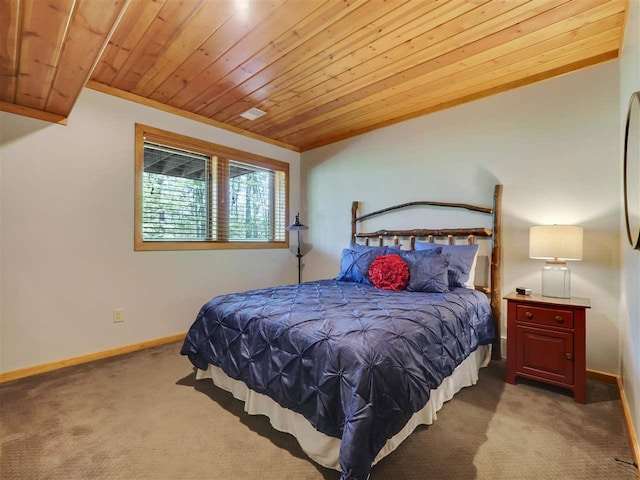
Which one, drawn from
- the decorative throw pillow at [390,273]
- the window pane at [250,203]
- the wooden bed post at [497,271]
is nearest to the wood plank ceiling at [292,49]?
the window pane at [250,203]

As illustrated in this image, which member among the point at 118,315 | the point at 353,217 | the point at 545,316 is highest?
the point at 353,217

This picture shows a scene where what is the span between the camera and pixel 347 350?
4.66 feet

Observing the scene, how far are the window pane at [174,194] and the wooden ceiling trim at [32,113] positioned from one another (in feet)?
2.32

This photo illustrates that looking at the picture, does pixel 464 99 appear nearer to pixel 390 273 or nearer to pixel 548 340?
pixel 390 273

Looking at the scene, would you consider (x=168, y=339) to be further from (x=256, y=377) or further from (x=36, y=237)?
(x=256, y=377)

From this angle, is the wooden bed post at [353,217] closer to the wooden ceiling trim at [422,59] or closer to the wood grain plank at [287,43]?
the wooden ceiling trim at [422,59]

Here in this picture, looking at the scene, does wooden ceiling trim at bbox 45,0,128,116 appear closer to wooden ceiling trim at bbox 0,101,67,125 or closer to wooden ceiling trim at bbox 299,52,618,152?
wooden ceiling trim at bbox 0,101,67,125

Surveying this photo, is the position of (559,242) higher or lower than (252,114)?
lower

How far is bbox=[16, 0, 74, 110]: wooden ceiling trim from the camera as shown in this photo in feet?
4.70

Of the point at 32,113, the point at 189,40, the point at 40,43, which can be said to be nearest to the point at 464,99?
the point at 189,40

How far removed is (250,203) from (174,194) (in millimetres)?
997

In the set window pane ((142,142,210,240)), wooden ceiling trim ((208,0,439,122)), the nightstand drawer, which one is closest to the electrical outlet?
window pane ((142,142,210,240))

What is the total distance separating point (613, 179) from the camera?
235 cm

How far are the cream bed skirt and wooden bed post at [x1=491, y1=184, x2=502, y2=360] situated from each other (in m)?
0.37
